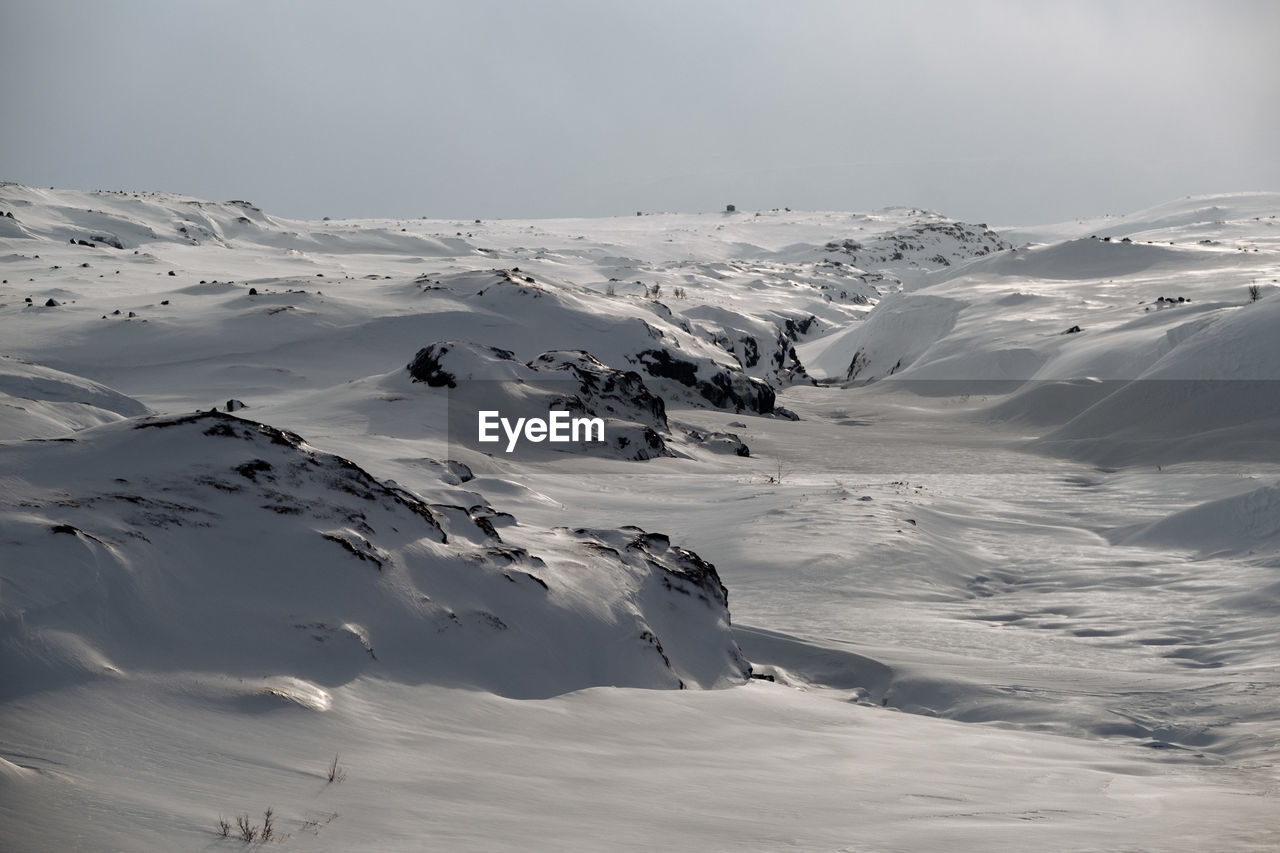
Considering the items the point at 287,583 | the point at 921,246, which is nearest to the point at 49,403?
the point at 287,583

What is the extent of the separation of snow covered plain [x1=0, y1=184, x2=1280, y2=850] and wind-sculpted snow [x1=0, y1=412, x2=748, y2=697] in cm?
2

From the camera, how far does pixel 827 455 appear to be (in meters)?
14.1

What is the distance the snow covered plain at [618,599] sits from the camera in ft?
9.91

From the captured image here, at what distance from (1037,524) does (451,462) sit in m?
5.15

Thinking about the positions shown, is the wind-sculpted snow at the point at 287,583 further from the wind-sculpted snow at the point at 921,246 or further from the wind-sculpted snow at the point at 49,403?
the wind-sculpted snow at the point at 921,246

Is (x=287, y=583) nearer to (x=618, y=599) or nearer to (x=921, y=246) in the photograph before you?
(x=618, y=599)

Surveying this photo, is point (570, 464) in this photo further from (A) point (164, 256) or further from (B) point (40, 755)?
(A) point (164, 256)

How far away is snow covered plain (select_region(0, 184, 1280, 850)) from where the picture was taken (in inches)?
119

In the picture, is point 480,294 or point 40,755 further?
point 480,294

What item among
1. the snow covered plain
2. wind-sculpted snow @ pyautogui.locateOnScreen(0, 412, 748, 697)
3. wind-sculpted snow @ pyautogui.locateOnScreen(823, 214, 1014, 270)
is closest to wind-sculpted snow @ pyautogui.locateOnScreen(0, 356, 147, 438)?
the snow covered plain

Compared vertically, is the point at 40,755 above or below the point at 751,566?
above

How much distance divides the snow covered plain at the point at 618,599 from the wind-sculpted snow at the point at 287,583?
0.02 metres

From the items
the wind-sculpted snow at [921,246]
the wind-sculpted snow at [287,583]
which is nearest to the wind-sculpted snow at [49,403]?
the wind-sculpted snow at [287,583]

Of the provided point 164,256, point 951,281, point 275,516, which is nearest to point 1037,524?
point 275,516
